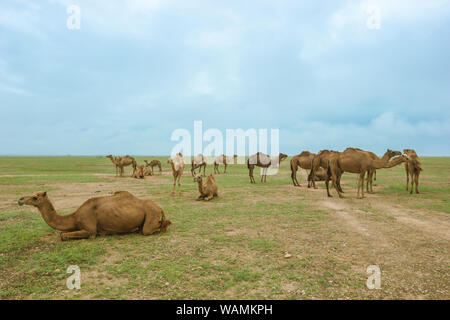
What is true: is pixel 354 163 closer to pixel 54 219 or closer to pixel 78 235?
pixel 78 235

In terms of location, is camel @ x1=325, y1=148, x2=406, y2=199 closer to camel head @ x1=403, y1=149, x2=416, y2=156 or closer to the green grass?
camel head @ x1=403, y1=149, x2=416, y2=156

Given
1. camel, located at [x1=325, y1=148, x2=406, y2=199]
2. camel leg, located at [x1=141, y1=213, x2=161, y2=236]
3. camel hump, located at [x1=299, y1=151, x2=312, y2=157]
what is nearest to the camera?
camel leg, located at [x1=141, y1=213, x2=161, y2=236]

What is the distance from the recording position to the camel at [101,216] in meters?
5.71

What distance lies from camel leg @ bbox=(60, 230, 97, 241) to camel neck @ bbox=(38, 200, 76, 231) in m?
0.17

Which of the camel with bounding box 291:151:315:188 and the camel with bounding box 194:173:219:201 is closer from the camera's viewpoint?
the camel with bounding box 194:173:219:201

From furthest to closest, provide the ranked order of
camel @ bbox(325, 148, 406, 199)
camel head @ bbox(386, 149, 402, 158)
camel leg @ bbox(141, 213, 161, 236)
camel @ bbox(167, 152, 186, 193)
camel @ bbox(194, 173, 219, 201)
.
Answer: camel @ bbox(167, 152, 186, 193), camel head @ bbox(386, 149, 402, 158), camel @ bbox(325, 148, 406, 199), camel @ bbox(194, 173, 219, 201), camel leg @ bbox(141, 213, 161, 236)

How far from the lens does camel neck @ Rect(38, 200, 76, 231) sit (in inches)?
223

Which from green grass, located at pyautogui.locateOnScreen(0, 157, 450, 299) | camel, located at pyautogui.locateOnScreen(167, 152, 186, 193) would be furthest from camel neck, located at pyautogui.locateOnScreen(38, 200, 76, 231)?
camel, located at pyautogui.locateOnScreen(167, 152, 186, 193)

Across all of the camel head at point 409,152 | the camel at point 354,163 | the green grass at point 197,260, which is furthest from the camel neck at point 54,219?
the camel head at point 409,152

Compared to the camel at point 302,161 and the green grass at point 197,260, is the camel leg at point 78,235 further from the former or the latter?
the camel at point 302,161

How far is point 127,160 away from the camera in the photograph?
26.7 metres

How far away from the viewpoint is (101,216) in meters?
5.99
